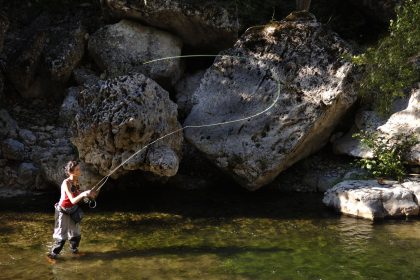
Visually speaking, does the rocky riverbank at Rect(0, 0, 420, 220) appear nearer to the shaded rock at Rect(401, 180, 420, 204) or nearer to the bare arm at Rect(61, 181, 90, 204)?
the shaded rock at Rect(401, 180, 420, 204)

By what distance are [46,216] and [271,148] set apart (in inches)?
222

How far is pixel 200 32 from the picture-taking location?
15.8 m

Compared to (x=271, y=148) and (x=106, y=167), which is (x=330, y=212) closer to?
(x=271, y=148)

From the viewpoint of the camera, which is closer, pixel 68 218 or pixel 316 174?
pixel 68 218

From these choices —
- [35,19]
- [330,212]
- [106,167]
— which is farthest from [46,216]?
[35,19]

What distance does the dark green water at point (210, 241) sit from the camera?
8.53 metres

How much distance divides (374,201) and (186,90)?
22.4 feet

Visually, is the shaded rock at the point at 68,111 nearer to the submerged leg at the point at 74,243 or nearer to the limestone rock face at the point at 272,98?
the limestone rock face at the point at 272,98

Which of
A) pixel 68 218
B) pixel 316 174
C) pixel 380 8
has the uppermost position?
pixel 380 8

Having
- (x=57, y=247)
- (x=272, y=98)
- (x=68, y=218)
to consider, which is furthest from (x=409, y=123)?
(x=57, y=247)

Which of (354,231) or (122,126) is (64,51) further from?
(354,231)

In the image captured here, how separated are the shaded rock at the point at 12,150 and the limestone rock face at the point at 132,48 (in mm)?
3624

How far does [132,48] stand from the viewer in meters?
15.9

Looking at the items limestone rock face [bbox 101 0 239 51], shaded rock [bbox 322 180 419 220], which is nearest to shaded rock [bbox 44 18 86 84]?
limestone rock face [bbox 101 0 239 51]
